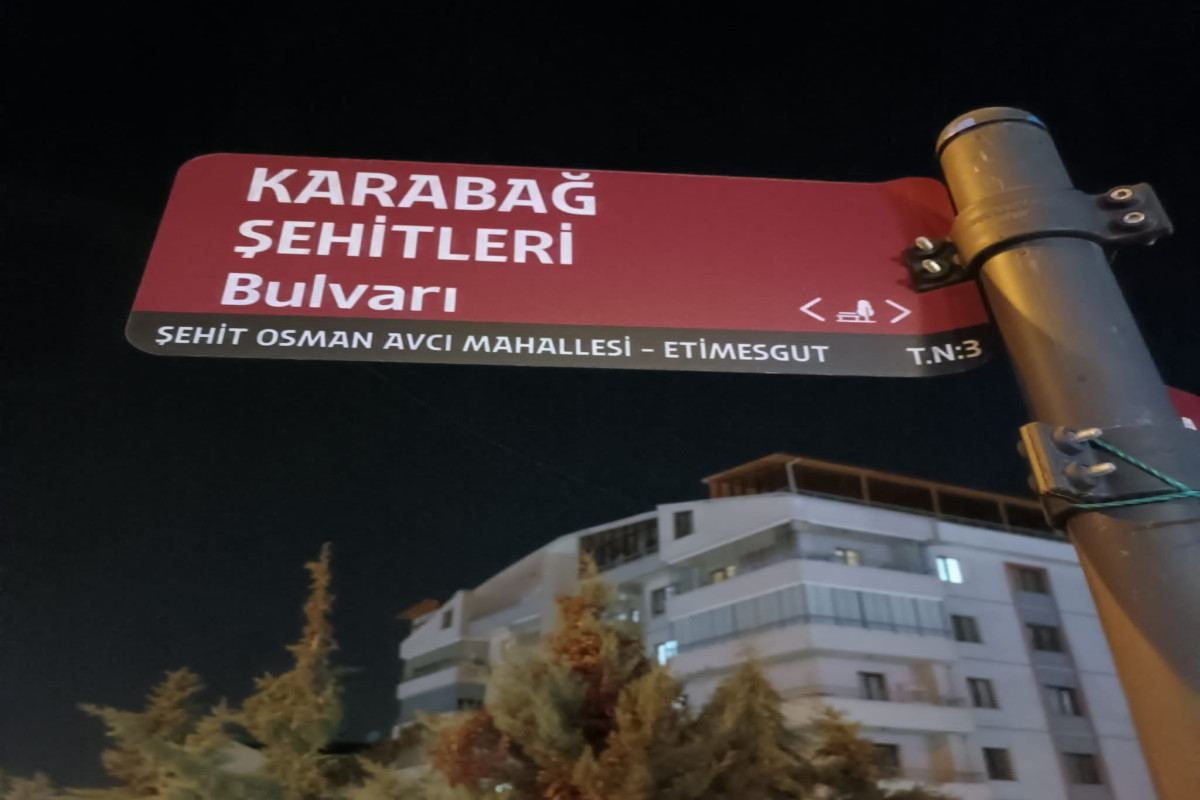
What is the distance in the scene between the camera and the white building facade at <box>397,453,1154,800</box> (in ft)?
12.5

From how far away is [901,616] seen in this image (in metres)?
4.89

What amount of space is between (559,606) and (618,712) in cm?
45

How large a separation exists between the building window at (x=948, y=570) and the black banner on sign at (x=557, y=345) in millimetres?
4606

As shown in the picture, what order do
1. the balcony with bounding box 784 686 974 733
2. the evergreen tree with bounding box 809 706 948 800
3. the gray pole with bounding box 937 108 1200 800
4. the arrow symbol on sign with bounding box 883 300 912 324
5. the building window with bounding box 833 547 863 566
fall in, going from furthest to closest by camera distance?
the building window with bounding box 833 547 863 566, the balcony with bounding box 784 686 974 733, the evergreen tree with bounding box 809 706 948 800, the arrow symbol on sign with bounding box 883 300 912 324, the gray pole with bounding box 937 108 1200 800

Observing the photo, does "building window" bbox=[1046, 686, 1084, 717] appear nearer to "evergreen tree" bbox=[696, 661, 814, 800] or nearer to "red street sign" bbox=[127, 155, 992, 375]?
"evergreen tree" bbox=[696, 661, 814, 800]

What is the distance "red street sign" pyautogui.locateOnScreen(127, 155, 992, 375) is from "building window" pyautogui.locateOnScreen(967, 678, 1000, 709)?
4823 mm

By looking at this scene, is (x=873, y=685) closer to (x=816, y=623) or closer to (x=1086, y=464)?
(x=816, y=623)

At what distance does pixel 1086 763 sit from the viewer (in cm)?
485

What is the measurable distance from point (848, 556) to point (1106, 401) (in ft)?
14.6

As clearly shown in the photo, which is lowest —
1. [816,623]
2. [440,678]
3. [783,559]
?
[440,678]

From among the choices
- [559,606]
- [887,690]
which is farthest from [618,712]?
[887,690]

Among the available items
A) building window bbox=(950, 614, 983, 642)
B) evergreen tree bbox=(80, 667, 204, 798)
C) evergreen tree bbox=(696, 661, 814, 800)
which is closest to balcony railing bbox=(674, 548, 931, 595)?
building window bbox=(950, 614, 983, 642)

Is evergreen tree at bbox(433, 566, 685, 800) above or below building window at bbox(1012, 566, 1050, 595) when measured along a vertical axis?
below

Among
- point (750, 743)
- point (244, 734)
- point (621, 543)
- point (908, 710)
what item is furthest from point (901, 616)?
point (244, 734)
